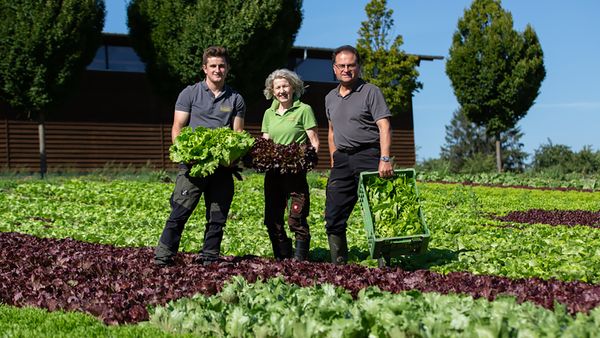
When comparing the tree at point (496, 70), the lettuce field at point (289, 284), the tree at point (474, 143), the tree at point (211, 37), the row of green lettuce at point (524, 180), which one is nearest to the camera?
the lettuce field at point (289, 284)

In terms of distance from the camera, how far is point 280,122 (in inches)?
313

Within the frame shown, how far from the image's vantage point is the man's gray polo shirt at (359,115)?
7.34 metres

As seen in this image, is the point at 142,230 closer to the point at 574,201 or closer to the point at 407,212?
the point at 407,212

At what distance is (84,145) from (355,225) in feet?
62.0

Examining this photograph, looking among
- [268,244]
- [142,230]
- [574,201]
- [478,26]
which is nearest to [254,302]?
[268,244]

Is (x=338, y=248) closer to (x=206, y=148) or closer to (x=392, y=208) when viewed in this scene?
Answer: (x=392, y=208)

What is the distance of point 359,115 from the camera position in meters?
7.42

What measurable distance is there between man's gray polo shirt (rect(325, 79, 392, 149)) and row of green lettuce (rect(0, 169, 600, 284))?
5.04 feet

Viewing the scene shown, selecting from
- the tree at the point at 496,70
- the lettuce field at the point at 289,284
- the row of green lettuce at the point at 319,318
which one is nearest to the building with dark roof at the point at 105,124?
the tree at the point at 496,70

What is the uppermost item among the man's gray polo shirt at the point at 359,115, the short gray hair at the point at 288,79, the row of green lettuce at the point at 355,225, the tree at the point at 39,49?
the tree at the point at 39,49

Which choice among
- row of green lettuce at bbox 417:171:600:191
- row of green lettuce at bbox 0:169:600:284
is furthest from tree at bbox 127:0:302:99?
row of green lettuce at bbox 417:171:600:191

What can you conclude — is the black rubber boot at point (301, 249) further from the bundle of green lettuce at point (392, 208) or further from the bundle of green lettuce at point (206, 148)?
the bundle of green lettuce at point (206, 148)

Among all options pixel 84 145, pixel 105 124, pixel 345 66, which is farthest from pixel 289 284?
pixel 105 124

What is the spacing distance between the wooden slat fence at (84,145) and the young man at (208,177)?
2021 centimetres
